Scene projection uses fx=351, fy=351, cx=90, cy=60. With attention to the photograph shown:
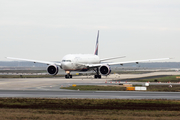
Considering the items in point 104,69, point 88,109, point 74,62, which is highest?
point 74,62

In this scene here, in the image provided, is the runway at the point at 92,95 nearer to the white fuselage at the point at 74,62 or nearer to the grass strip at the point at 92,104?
the grass strip at the point at 92,104

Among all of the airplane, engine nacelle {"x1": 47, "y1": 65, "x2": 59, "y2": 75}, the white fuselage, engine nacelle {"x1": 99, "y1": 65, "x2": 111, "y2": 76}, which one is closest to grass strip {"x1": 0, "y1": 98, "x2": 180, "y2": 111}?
engine nacelle {"x1": 99, "y1": 65, "x2": 111, "y2": 76}

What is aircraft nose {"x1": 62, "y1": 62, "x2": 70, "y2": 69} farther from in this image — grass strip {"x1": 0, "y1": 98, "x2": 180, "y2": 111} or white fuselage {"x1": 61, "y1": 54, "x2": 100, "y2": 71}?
grass strip {"x1": 0, "y1": 98, "x2": 180, "y2": 111}

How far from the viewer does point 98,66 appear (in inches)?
3356

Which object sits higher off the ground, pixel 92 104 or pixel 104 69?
pixel 104 69

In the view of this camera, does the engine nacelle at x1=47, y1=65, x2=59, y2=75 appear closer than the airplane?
No

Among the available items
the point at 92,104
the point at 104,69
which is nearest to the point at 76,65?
the point at 104,69

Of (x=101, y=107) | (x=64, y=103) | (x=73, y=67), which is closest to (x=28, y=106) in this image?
(x=64, y=103)

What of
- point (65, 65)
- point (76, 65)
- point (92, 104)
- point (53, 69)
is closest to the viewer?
point (92, 104)

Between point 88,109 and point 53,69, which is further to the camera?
point 53,69

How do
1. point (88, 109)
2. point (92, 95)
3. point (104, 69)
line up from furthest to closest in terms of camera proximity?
point (104, 69) → point (92, 95) → point (88, 109)

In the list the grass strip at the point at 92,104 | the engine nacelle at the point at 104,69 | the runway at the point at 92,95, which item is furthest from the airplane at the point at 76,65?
the grass strip at the point at 92,104

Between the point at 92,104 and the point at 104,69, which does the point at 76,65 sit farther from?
the point at 92,104

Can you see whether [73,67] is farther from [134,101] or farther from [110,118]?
[110,118]
